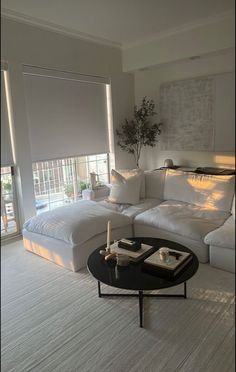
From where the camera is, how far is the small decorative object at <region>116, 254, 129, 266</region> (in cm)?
135

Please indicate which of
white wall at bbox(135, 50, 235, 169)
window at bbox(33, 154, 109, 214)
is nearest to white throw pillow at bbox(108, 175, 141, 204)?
white wall at bbox(135, 50, 235, 169)

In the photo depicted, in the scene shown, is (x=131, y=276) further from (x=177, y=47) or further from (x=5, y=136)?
(x=5, y=136)

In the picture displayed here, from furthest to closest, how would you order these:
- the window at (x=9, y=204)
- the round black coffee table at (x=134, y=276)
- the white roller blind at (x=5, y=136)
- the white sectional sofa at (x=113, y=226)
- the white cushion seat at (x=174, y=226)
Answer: the white roller blind at (x=5, y=136) < the window at (x=9, y=204) < the white sectional sofa at (x=113, y=226) < the white cushion seat at (x=174, y=226) < the round black coffee table at (x=134, y=276)

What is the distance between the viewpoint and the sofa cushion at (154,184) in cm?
239

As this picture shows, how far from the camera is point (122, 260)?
4.51 feet

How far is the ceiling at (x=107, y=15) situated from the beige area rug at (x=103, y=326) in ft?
5.98

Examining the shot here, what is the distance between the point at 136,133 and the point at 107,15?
3.80 feet

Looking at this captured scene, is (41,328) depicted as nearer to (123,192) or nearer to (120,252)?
(120,252)

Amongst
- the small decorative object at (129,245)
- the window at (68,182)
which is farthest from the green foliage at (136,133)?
the small decorative object at (129,245)

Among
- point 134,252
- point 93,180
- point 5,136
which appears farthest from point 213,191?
point 5,136

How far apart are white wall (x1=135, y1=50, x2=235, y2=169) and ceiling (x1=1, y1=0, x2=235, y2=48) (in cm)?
37

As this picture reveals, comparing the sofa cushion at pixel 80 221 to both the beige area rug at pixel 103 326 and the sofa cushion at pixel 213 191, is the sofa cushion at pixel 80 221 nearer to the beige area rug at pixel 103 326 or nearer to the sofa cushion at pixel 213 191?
the beige area rug at pixel 103 326

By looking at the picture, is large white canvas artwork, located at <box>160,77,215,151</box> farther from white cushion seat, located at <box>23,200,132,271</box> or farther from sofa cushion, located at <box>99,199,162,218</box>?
sofa cushion, located at <box>99,199,162,218</box>

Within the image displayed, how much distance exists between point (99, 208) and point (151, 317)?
75 centimetres
